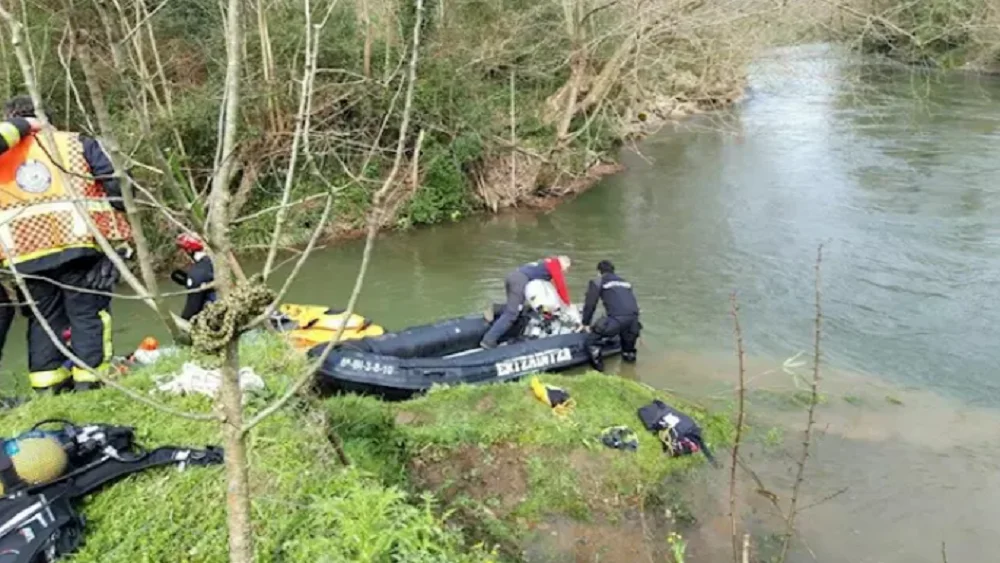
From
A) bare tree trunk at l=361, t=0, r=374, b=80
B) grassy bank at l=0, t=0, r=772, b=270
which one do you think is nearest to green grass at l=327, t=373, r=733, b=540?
grassy bank at l=0, t=0, r=772, b=270

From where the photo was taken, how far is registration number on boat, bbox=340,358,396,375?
6664 millimetres

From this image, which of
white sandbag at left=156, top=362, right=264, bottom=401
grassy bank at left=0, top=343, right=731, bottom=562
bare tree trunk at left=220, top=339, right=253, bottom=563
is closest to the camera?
bare tree trunk at left=220, top=339, right=253, bottom=563

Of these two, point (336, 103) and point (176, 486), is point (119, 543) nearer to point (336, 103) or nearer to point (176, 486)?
point (176, 486)

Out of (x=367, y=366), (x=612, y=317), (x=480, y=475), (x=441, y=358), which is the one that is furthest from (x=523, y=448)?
(x=612, y=317)

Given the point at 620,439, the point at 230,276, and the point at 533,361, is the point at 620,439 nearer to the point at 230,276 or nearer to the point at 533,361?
the point at 533,361

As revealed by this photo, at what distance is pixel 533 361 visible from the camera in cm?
742

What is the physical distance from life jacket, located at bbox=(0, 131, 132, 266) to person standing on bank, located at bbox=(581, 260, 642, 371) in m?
4.52

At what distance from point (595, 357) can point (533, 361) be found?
2.41 ft

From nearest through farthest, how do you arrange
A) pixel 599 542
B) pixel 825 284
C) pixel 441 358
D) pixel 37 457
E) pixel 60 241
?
1. pixel 37 457
2. pixel 60 241
3. pixel 599 542
4. pixel 441 358
5. pixel 825 284

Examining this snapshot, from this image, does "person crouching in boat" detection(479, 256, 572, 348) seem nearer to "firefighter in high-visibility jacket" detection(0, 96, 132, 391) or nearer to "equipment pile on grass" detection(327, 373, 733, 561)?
"equipment pile on grass" detection(327, 373, 733, 561)

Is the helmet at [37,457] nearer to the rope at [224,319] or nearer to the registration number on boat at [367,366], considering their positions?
the rope at [224,319]

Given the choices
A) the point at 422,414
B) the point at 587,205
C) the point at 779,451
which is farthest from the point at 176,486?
the point at 587,205

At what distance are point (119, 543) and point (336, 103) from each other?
1046cm

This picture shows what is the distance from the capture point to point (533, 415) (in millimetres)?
6094
